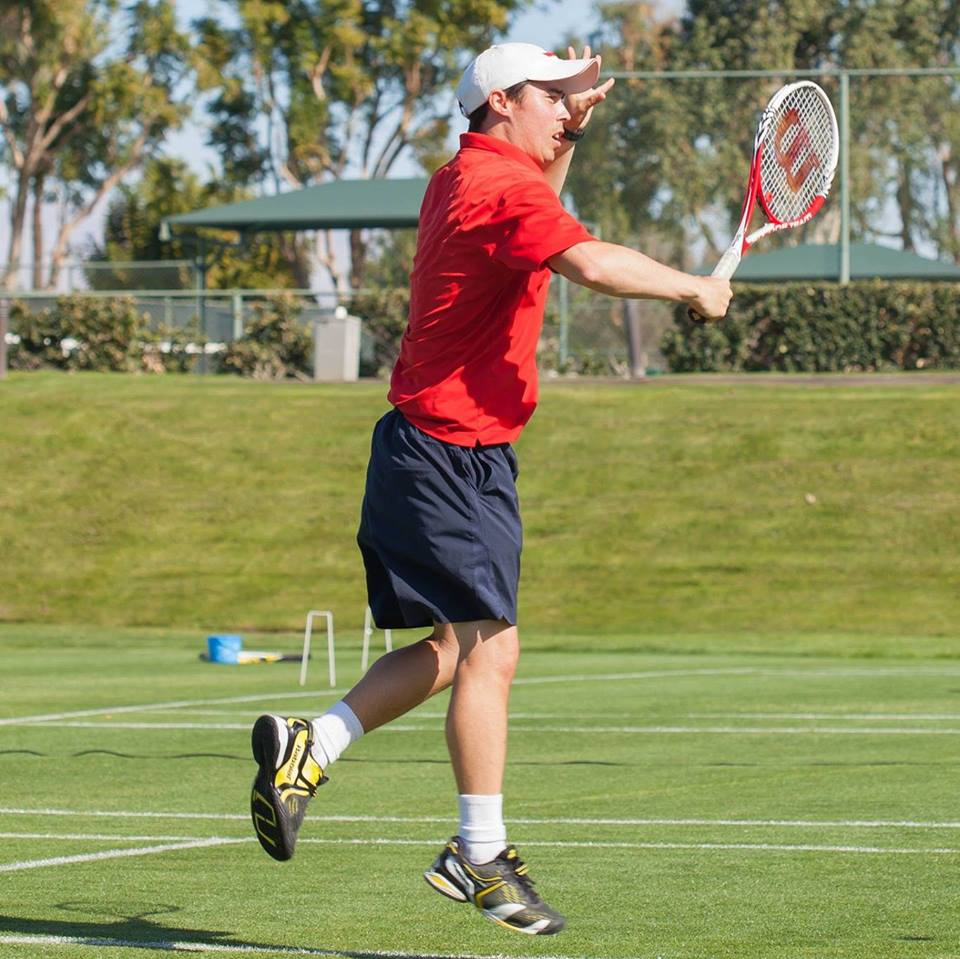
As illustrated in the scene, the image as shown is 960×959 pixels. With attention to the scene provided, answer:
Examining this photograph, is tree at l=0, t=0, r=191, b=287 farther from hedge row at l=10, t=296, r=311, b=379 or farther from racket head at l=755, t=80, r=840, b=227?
Result: racket head at l=755, t=80, r=840, b=227

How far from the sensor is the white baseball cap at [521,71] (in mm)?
5242

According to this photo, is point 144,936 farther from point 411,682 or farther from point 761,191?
point 761,191

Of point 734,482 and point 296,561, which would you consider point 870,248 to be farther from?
point 296,561

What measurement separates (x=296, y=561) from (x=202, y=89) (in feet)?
128

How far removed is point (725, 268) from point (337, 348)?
1064 inches

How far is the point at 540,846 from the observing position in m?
6.71

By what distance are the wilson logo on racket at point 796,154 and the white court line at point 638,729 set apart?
14.0ft

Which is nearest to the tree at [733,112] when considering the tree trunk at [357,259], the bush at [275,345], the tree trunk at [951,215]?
the tree trunk at [951,215]

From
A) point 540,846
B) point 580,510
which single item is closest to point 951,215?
point 580,510

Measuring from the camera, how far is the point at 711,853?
6.43m

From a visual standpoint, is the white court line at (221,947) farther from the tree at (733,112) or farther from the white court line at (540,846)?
the tree at (733,112)

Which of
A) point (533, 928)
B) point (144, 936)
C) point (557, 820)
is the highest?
point (533, 928)

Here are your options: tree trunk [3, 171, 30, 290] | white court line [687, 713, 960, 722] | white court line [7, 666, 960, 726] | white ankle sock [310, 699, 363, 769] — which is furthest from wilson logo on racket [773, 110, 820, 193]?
tree trunk [3, 171, 30, 290]

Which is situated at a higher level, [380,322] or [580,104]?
[580,104]
